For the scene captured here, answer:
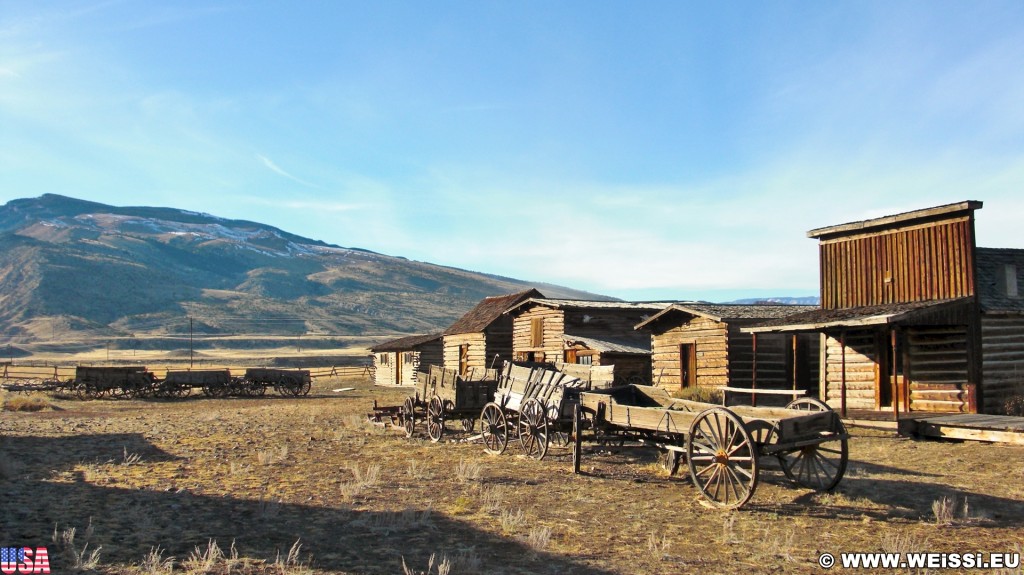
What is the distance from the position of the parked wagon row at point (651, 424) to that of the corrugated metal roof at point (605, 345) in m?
Answer: 12.0

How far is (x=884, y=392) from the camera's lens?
1944 cm

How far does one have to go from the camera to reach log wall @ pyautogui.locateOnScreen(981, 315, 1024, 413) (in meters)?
18.0

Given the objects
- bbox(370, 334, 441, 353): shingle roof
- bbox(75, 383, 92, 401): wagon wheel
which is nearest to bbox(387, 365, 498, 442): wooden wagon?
bbox(75, 383, 92, 401): wagon wheel

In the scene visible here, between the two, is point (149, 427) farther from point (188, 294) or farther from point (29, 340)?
point (188, 294)

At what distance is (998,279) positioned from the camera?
19.5m

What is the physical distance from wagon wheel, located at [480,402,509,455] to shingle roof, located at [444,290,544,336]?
2295cm

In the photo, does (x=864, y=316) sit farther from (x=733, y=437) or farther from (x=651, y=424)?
(x=733, y=437)

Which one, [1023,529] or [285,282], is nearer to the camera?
[1023,529]

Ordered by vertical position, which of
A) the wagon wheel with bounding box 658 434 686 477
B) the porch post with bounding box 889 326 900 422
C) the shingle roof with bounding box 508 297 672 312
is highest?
the shingle roof with bounding box 508 297 672 312

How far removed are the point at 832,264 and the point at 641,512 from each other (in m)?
15.3

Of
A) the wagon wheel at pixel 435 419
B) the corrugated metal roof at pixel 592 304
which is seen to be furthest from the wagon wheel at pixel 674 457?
the corrugated metal roof at pixel 592 304

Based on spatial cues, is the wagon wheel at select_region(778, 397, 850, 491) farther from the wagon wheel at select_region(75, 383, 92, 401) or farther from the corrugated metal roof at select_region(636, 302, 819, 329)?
the wagon wheel at select_region(75, 383, 92, 401)

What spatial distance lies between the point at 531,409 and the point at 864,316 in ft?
30.4

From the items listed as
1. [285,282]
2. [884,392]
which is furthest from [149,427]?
[285,282]
